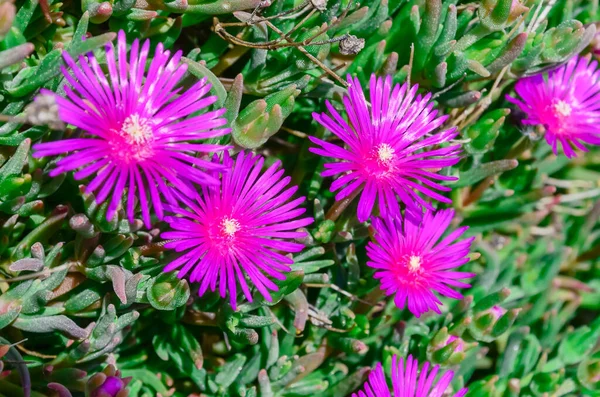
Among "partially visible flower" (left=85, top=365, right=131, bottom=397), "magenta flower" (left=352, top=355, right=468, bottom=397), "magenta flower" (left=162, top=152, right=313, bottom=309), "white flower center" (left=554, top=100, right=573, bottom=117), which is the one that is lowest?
"partially visible flower" (left=85, top=365, right=131, bottom=397)

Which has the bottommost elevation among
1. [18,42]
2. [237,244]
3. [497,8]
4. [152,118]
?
[237,244]

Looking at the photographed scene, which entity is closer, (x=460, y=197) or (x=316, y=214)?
(x=316, y=214)

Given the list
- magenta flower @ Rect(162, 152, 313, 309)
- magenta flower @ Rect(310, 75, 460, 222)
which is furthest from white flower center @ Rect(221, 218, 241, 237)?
magenta flower @ Rect(310, 75, 460, 222)

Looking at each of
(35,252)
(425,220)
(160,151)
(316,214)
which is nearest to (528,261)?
(425,220)

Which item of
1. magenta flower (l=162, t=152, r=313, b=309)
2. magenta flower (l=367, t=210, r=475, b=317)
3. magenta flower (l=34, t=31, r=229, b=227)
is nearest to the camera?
magenta flower (l=34, t=31, r=229, b=227)

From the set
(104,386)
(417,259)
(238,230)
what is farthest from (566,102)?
(104,386)

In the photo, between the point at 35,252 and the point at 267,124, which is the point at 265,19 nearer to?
the point at 267,124

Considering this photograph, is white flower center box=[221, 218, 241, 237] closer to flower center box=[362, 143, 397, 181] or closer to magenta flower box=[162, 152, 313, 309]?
magenta flower box=[162, 152, 313, 309]

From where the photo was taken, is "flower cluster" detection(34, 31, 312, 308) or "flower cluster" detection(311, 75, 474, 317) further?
"flower cluster" detection(311, 75, 474, 317)

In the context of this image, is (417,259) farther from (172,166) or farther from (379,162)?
(172,166)
